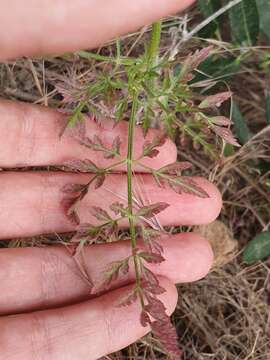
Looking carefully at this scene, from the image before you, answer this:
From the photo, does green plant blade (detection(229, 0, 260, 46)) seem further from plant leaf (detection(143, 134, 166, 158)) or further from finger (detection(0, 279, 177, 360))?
finger (detection(0, 279, 177, 360))

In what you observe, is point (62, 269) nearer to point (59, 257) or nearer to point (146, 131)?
point (59, 257)

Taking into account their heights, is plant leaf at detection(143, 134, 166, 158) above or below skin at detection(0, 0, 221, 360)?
above

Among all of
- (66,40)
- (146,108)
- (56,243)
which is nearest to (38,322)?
(56,243)

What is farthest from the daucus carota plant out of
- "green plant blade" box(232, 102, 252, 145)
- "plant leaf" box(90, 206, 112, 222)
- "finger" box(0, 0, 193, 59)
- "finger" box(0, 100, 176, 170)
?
"green plant blade" box(232, 102, 252, 145)

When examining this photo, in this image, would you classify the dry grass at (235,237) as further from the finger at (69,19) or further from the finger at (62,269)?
the finger at (69,19)

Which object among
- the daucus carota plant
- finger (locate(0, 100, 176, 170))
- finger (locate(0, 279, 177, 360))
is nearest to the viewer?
the daucus carota plant

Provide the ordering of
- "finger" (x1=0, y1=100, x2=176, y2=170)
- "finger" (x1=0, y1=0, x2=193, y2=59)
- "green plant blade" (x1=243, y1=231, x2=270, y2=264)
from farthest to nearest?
"green plant blade" (x1=243, y1=231, x2=270, y2=264)
"finger" (x1=0, y1=100, x2=176, y2=170)
"finger" (x1=0, y1=0, x2=193, y2=59)

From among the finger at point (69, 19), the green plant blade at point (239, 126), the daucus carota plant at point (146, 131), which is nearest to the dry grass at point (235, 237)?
the green plant blade at point (239, 126)
